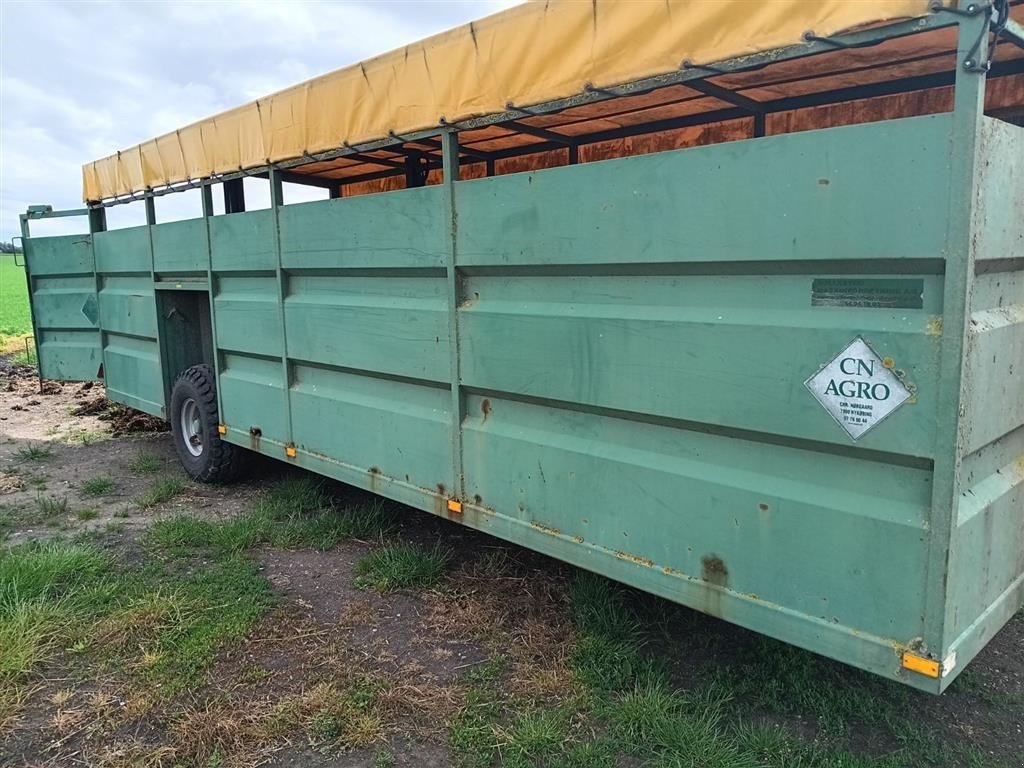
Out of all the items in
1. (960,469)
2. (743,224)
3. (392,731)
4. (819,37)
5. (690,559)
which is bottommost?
(392,731)

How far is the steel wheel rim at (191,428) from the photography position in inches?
219

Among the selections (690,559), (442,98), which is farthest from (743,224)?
(442,98)

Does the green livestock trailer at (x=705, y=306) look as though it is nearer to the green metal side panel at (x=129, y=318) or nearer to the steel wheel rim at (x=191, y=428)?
the steel wheel rim at (x=191, y=428)

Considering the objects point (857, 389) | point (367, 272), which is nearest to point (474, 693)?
point (857, 389)

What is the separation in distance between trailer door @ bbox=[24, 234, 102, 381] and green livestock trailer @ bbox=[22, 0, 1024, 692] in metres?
3.77

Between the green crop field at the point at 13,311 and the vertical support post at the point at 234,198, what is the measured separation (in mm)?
5766

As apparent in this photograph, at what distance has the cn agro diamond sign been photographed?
6.75ft

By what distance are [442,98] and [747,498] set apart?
6.43 ft

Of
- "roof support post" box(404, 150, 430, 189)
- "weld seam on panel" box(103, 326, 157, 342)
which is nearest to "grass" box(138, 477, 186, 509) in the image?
"weld seam on panel" box(103, 326, 157, 342)

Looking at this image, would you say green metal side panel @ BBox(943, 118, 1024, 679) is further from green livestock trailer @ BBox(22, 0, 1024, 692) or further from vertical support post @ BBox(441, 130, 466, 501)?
vertical support post @ BBox(441, 130, 466, 501)

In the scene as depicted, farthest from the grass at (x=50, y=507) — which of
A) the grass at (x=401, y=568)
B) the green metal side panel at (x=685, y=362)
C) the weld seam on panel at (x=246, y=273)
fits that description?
the green metal side panel at (x=685, y=362)

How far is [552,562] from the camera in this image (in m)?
4.04

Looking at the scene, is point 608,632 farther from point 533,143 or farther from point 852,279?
point 533,143

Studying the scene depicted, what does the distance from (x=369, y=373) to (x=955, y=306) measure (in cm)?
262
